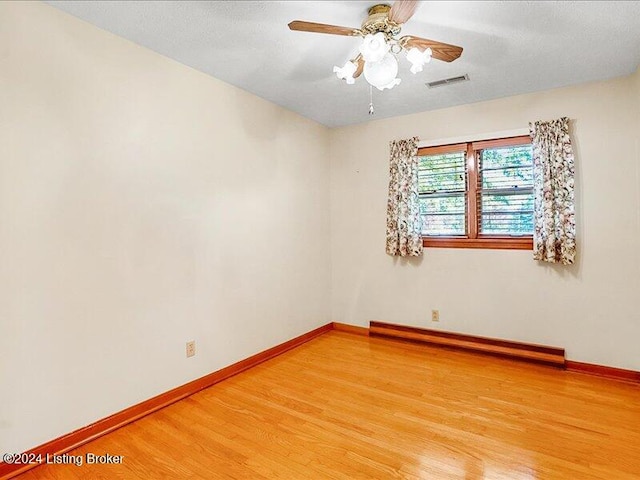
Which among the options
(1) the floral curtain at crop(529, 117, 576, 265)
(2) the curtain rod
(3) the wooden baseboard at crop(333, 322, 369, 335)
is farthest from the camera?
(3) the wooden baseboard at crop(333, 322, 369, 335)

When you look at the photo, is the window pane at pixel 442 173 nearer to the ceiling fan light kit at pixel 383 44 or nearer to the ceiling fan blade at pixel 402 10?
the ceiling fan light kit at pixel 383 44

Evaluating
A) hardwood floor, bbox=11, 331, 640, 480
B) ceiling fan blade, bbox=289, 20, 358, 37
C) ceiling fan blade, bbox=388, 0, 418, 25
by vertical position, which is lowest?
hardwood floor, bbox=11, 331, 640, 480

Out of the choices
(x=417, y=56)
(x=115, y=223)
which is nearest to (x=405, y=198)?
(x=417, y=56)

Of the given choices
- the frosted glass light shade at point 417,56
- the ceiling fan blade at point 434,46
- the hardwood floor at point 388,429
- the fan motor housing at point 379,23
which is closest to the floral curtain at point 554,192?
the hardwood floor at point 388,429

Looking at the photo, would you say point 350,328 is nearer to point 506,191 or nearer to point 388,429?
point 388,429

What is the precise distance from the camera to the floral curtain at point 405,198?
391cm

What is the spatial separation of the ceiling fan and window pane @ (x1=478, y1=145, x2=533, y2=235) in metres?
1.76

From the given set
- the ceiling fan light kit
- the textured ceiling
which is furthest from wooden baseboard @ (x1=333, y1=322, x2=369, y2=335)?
the ceiling fan light kit

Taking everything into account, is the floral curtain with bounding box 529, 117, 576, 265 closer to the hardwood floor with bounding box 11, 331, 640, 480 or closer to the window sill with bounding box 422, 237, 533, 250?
the window sill with bounding box 422, 237, 533, 250

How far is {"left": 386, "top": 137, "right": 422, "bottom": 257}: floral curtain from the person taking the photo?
3906 millimetres

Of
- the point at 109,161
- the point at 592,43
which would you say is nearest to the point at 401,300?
the point at 592,43

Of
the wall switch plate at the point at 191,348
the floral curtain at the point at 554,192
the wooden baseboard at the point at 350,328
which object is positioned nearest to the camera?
the wall switch plate at the point at 191,348

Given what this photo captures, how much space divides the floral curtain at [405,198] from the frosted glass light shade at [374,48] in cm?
208

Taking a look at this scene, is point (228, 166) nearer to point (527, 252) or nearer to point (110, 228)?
point (110, 228)
